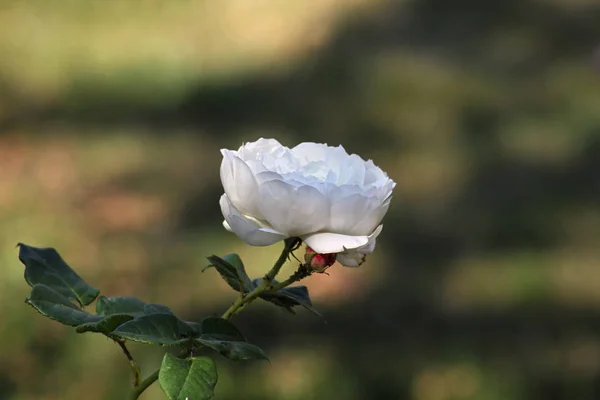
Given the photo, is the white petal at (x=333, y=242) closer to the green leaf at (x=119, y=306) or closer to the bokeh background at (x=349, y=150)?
the green leaf at (x=119, y=306)

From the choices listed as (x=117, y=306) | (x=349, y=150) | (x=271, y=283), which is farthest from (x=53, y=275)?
(x=349, y=150)

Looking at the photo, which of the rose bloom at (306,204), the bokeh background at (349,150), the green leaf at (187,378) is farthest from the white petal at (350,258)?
the bokeh background at (349,150)

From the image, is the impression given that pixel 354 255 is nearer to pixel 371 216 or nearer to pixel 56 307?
pixel 371 216

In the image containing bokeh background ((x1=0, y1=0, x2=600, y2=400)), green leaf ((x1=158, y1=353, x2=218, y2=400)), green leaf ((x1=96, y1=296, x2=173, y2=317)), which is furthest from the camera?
bokeh background ((x1=0, y1=0, x2=600, y2=400))

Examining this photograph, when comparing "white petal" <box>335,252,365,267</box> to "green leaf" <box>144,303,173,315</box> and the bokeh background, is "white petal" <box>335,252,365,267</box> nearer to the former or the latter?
"green leaf" <box>144,303,173,315</box>

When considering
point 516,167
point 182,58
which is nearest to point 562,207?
point 516,167

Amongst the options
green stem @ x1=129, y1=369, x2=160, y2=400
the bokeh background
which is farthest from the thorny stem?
the bokeh background
